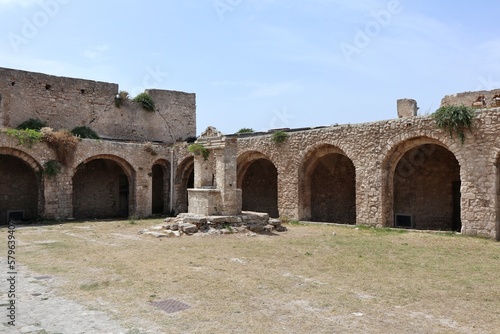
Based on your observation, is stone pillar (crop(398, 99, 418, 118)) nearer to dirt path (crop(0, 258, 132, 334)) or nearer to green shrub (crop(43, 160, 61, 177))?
green shrub (crop(43, 160, 61, 177))

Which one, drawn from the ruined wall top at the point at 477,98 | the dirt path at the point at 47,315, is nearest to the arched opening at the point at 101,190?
the ruined wall top at the point at 477,98

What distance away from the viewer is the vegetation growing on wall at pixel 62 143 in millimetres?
17734

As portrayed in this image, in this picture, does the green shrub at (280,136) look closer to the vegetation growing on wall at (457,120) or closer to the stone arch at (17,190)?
the vegetation growing on wall at (457,120)

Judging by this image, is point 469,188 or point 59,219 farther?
point 59,219

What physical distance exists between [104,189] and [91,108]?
14.2 feet

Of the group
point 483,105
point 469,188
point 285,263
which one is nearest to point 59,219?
point 285,263

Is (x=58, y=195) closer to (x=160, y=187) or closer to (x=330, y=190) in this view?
(x=160, y=187)

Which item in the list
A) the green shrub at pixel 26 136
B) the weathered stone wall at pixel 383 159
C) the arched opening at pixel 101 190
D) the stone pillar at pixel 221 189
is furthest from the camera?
the arched opening at pixel 101 190

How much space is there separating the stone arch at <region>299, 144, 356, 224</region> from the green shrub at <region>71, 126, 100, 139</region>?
11355 millimetres

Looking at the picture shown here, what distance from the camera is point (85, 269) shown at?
810 cm

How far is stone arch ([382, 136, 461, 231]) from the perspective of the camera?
49.4ft

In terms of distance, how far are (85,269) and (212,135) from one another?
8.11m

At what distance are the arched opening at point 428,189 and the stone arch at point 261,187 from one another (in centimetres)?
623

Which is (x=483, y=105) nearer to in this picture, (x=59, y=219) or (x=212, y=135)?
(x=212, y=135)
